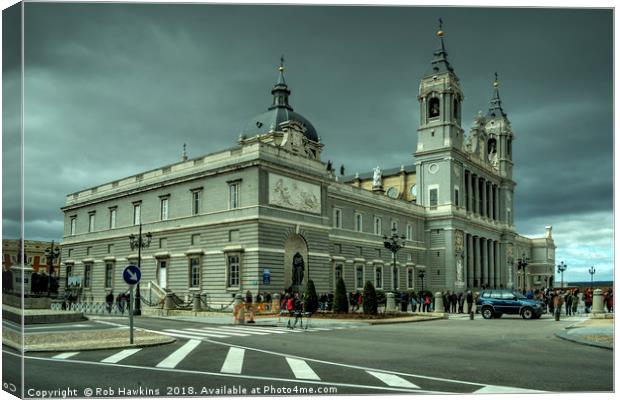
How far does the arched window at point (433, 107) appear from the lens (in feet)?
222

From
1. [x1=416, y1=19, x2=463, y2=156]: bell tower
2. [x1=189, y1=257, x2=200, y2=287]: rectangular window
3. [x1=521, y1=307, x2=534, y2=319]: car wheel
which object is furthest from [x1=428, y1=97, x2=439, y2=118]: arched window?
[x1=521, y1=307, x2=534, y2=319]: car wheel

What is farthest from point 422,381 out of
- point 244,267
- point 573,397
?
point 244,267

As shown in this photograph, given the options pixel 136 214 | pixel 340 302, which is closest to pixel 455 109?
pixel 136 214

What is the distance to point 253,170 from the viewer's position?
1617 inches

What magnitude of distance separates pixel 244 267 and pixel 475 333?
66.8 ft

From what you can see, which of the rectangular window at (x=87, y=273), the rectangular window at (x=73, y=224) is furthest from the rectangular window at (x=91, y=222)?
the rectangular window at (x=87, y=273)

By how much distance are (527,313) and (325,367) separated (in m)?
26.1

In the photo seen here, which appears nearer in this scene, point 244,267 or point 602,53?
point 602,53

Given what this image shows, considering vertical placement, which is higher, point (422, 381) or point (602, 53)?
point (602, 53)

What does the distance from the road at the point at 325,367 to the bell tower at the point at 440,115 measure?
4860 cm

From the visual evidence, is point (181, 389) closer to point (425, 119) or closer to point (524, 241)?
point (425, 119)

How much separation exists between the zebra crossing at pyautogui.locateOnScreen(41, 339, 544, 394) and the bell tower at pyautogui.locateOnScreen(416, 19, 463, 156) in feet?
174

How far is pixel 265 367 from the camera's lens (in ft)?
40.2

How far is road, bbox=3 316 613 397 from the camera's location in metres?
9.83
